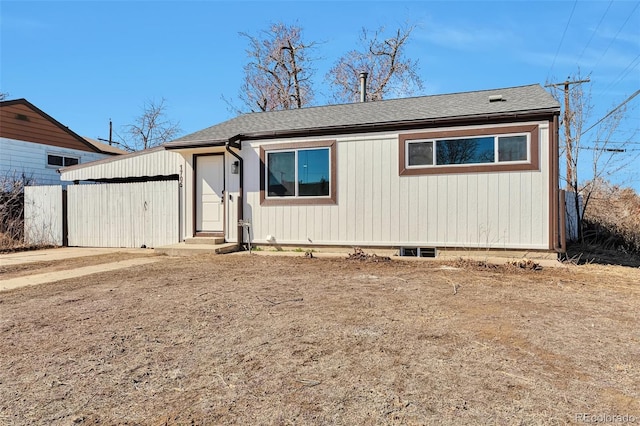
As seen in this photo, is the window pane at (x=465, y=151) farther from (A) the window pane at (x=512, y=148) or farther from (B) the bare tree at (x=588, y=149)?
(B) the bare tree at (x=588, y=149)

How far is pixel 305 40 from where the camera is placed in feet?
72.3

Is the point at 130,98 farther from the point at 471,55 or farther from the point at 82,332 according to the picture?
the point at 82,332

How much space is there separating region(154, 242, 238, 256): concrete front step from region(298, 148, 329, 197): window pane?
2.19m

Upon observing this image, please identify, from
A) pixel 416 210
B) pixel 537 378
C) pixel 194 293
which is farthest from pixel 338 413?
pixel 416 210

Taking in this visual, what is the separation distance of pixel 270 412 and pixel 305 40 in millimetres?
23240

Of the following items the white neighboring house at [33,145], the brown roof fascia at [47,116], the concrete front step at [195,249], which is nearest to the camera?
the concrete front step at [195,249]

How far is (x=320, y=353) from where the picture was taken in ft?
8.93

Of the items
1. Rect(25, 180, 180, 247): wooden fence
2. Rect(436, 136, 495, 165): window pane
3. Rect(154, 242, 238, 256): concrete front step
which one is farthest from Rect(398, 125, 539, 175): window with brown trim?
Rect(25, 180, 180, 247): wooden fence

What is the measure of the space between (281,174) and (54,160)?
1241 cm

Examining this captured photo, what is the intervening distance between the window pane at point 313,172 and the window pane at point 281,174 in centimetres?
20

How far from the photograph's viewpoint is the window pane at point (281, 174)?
28.7 feet

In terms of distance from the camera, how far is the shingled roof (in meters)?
7.42

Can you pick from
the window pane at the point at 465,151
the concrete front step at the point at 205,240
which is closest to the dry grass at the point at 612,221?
Result: the window pane at the point at 465,151

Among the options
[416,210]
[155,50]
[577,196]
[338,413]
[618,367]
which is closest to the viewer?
[338,413]
